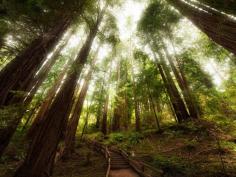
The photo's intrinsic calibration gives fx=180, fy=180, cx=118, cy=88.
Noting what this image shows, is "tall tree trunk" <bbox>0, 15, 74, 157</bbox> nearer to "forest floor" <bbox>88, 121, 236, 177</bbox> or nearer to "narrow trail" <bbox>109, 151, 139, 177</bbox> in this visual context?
"narrow trail" <bbox>109, 151, 139, 177</bbox>

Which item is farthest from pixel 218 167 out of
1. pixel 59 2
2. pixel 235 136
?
pixel 59 2

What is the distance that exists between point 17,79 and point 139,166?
658cm

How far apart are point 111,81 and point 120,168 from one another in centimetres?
1238

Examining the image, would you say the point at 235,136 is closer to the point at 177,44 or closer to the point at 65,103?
the point at 177,44

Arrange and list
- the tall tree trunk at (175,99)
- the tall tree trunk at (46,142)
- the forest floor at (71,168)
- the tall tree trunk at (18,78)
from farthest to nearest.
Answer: the tall tree trunk at (175,99)
the forest floor at (71,168)
the tall tree trunk at (18,78)
the tall tree trunk at (46,142)

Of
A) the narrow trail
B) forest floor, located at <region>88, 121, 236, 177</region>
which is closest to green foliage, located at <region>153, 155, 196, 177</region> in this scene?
forest floor, located at <region>88, 121, 236, 177</region>

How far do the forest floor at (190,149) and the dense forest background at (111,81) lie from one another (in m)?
0.04

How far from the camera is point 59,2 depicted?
646 cm

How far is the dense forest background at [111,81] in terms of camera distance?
15.2 feet

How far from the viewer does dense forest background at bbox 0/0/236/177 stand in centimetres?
463

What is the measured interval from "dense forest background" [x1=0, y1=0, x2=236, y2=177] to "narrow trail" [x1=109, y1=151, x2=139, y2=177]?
805 mm

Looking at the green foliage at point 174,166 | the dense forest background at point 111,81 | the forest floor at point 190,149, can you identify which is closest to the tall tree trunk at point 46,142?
the dense forest background at point 111,81

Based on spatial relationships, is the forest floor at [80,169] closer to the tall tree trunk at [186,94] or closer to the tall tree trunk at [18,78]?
the tall tree trunk at [18,78]

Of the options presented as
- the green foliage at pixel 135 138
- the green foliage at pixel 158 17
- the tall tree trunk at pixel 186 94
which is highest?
the green foliage at pixel 158 17
